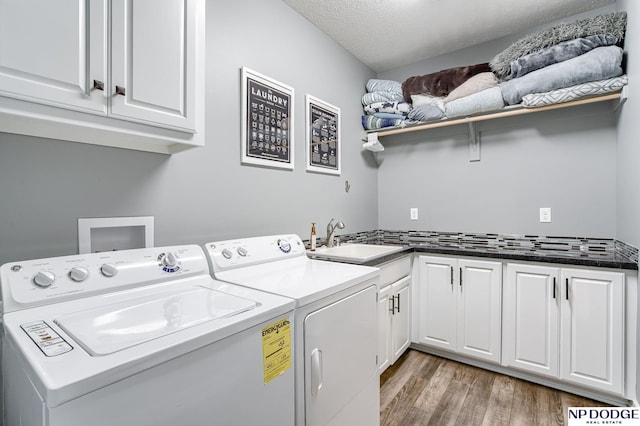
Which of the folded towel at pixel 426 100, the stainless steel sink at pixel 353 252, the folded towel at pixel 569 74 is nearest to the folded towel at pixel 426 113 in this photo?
the folded towel at pixel 426 100

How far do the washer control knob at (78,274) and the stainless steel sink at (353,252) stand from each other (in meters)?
1.28

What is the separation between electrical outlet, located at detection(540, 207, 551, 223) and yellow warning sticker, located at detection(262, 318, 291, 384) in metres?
2.36

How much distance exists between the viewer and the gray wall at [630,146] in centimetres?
167

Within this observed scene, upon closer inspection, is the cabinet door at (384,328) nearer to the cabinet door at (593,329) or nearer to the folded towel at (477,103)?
the cabinet door at (593,329)

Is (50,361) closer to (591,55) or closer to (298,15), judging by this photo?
(298,15)

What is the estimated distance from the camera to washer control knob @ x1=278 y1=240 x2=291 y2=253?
178 centimetres

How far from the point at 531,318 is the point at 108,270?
2515mm

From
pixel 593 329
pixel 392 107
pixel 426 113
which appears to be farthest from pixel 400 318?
pixel 392 107

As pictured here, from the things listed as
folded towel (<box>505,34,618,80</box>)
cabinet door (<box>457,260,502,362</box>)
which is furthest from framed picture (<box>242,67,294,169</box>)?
folded towel (<box>505,34,618,80</box>)

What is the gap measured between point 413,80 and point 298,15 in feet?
3.97

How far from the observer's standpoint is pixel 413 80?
2.82 meters

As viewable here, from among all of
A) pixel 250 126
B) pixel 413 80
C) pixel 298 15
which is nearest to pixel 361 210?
pixel 413 80

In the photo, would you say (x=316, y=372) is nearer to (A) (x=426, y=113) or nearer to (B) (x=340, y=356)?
(B) (x=340, y=356)

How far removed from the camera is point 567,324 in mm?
1972
